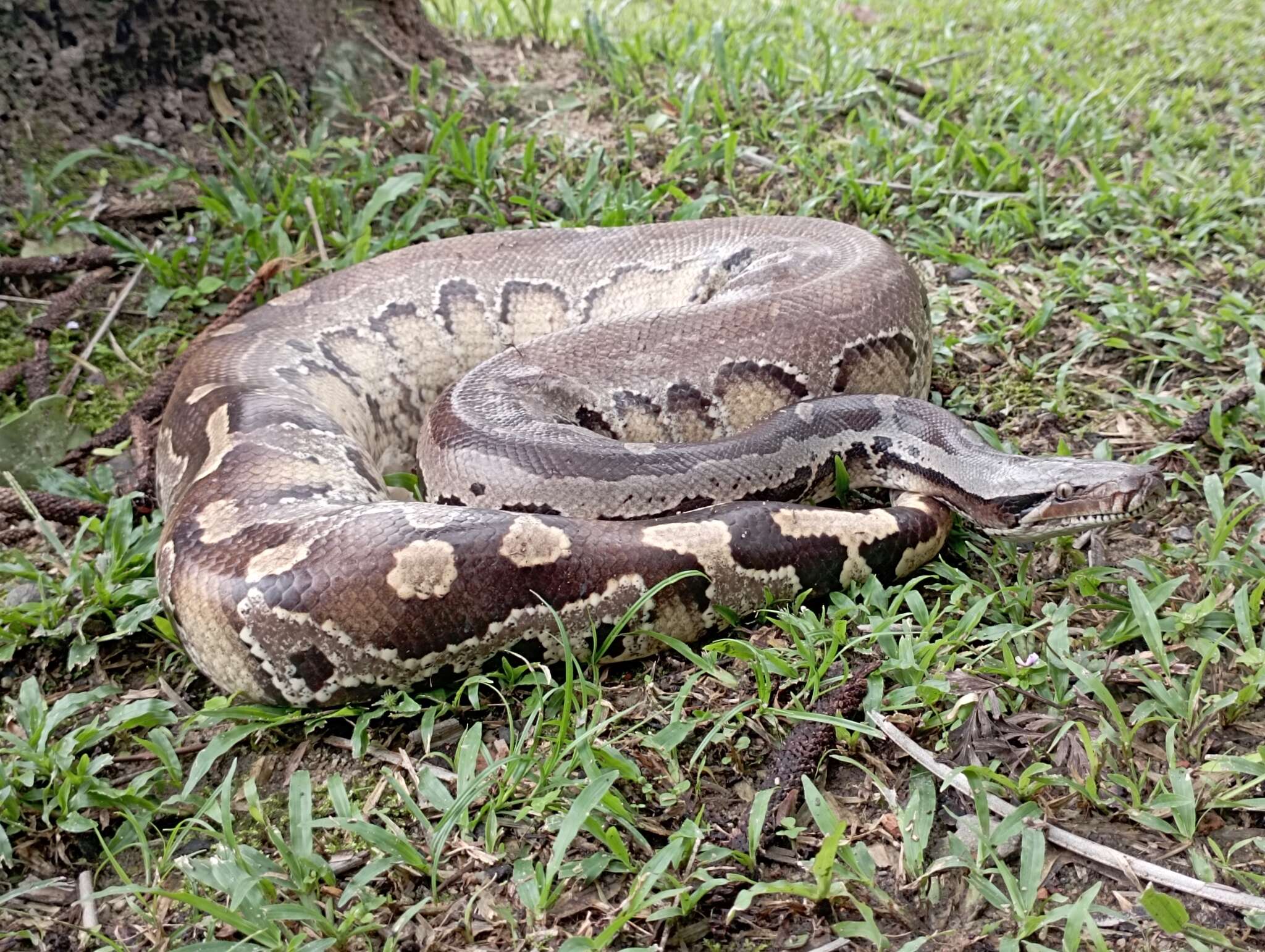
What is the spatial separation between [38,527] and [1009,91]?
6625 mm

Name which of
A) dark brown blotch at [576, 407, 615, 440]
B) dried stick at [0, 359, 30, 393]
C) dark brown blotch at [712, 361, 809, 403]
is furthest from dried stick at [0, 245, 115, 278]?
dark brown blotch at [712, 361, 809, 403]

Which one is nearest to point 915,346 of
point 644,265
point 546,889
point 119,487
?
point 644,265

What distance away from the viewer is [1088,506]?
3.81 metres

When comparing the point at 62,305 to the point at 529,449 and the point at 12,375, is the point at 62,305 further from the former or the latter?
the point at 529,449

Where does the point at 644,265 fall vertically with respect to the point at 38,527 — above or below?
above

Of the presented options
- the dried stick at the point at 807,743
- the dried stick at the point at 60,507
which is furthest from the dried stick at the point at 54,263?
the dried stick at the point at 807,743

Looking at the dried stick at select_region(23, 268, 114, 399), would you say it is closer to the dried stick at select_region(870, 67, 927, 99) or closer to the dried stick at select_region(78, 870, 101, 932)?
the dried stick at select_region(78, 870, 101, 932)

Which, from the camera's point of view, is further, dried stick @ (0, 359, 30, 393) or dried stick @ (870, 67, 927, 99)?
dried stick @ (870, 67, 927, 99)

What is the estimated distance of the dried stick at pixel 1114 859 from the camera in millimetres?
2502

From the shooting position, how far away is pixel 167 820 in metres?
3.27

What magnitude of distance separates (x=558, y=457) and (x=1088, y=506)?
6.66ft

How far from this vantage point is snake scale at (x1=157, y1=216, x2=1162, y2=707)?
3.45 metres

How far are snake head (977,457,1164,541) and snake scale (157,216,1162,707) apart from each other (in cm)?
1

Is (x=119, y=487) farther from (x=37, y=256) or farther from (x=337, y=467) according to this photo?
(x=37, y=256)
